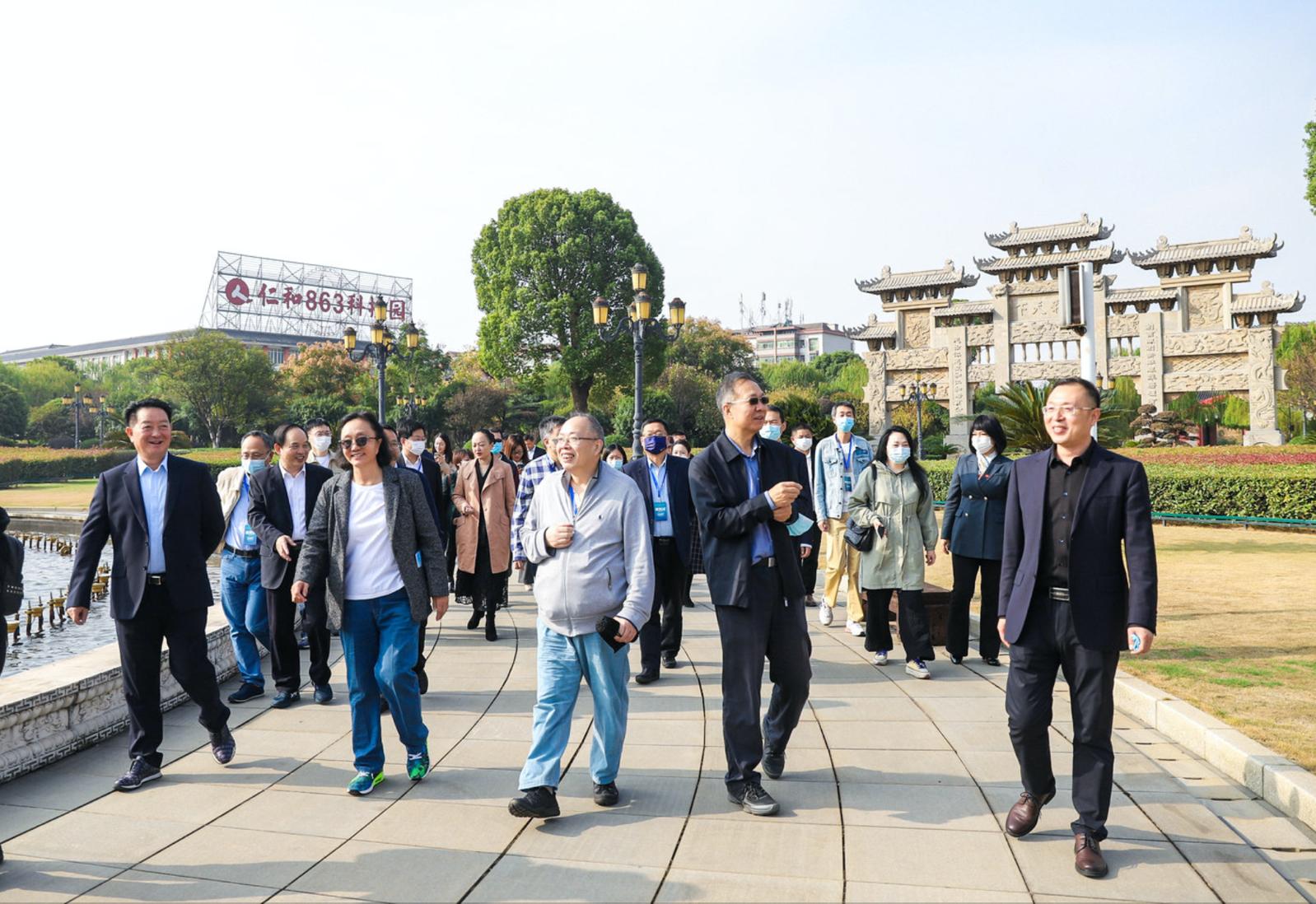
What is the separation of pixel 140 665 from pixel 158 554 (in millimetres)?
540

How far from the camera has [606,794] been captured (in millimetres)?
4012

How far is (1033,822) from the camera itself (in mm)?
3648

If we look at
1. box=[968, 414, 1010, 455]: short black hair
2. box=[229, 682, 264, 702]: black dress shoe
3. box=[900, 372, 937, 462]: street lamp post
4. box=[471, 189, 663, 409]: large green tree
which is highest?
box=[471, 189, 663, 409]: large green tree

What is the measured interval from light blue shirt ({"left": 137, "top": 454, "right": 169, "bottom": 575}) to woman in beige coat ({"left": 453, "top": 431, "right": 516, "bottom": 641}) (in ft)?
11.1

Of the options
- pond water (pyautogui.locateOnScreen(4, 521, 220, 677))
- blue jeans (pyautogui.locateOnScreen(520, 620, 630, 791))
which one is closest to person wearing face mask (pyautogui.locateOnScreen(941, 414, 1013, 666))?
blue jeans (pyautogui.locateOnScreen(520, 620, 630, 791))

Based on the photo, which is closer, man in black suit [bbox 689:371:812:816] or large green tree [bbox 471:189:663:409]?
man in black suit [bbox 689:371:812:816]

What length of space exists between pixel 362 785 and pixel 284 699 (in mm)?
1888

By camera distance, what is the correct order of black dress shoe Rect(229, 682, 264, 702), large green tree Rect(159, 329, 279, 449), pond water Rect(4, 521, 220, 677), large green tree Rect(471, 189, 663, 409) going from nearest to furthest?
black dress shoe Rect(229, 682, 264, 702)
pond water Rect(4, 521, 220, 677)
large green tree Rect(471, 189, 663, 409)
large green tree Rect(159, 329, 279, 449)

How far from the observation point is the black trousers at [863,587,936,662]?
6473 millimetres

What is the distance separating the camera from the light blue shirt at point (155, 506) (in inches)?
176

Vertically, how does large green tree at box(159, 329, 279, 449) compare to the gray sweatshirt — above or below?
above

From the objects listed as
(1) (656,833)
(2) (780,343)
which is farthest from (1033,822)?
(2) (780,343)

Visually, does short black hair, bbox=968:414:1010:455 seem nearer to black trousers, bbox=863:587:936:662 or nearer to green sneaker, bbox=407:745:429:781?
black trousers, bbox=863:587:936:662

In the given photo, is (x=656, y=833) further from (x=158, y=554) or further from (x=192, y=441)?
(x=192, y=441)
